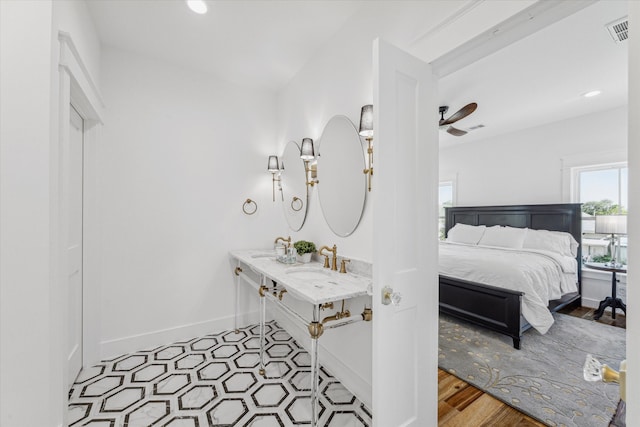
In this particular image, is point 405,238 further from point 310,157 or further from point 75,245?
point 75,245

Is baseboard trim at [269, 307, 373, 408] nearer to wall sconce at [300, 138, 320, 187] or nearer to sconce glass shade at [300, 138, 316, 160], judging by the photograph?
wall sconce at [300, 138, 320, 187]

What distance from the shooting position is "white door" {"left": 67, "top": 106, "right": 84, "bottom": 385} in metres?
1.99

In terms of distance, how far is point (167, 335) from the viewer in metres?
2.64

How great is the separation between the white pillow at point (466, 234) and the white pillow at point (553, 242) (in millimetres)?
708

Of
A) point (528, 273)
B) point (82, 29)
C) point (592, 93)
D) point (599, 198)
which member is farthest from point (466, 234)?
point (82, 29)

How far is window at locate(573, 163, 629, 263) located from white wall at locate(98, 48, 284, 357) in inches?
174

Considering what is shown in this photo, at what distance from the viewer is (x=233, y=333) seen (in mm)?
2877

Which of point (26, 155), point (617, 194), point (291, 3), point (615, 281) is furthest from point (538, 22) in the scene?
point (617, 194)

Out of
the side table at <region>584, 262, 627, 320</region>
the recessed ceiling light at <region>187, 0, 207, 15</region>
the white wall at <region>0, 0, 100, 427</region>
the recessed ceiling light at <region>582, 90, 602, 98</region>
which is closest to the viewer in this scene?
the white wall at <region>0, 0, 100, 427</region>

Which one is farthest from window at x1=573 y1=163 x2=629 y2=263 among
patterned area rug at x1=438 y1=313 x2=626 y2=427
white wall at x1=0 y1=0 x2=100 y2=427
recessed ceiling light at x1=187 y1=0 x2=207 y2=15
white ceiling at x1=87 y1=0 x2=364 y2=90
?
white wall at x1=0 y1=0 x2=100 y2=427

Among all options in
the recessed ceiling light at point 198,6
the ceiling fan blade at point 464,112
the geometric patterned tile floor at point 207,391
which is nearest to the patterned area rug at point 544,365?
the geometric patterned tile floor at point 207,391

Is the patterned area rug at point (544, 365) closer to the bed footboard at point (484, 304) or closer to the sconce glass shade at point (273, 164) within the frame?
the bed footboard at point (484, 304)

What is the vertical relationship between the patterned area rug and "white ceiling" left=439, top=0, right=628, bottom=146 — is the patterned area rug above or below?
below

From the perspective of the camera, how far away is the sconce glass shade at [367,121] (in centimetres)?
172
